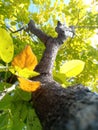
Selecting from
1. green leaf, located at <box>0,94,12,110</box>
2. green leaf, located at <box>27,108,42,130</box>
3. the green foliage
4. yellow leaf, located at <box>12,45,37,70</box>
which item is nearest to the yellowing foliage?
yellow leaf, located at <box>12,45,37,70</box>

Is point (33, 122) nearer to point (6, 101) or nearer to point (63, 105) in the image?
point (6, 101)

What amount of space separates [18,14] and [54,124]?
16.3 feet

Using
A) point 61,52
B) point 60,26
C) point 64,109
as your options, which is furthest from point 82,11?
point 64,109

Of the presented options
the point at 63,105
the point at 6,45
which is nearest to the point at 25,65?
the point at 6,45

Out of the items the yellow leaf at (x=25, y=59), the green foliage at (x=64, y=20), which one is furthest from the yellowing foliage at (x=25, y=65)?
the green foliage at (x=64, y=20)

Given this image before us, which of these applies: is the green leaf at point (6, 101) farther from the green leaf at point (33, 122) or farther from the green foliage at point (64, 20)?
the green foliage at point (64, 20)

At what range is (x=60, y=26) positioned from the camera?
7.69ft

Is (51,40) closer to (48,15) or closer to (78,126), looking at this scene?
(78,126)

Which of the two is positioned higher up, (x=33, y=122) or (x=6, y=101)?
(x=6, y=101)

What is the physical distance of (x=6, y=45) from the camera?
1.48 metres

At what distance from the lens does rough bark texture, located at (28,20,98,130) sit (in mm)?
1073

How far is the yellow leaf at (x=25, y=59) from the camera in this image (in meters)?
1.43

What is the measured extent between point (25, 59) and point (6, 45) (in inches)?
5.2

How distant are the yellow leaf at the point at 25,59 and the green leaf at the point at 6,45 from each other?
7 cm
